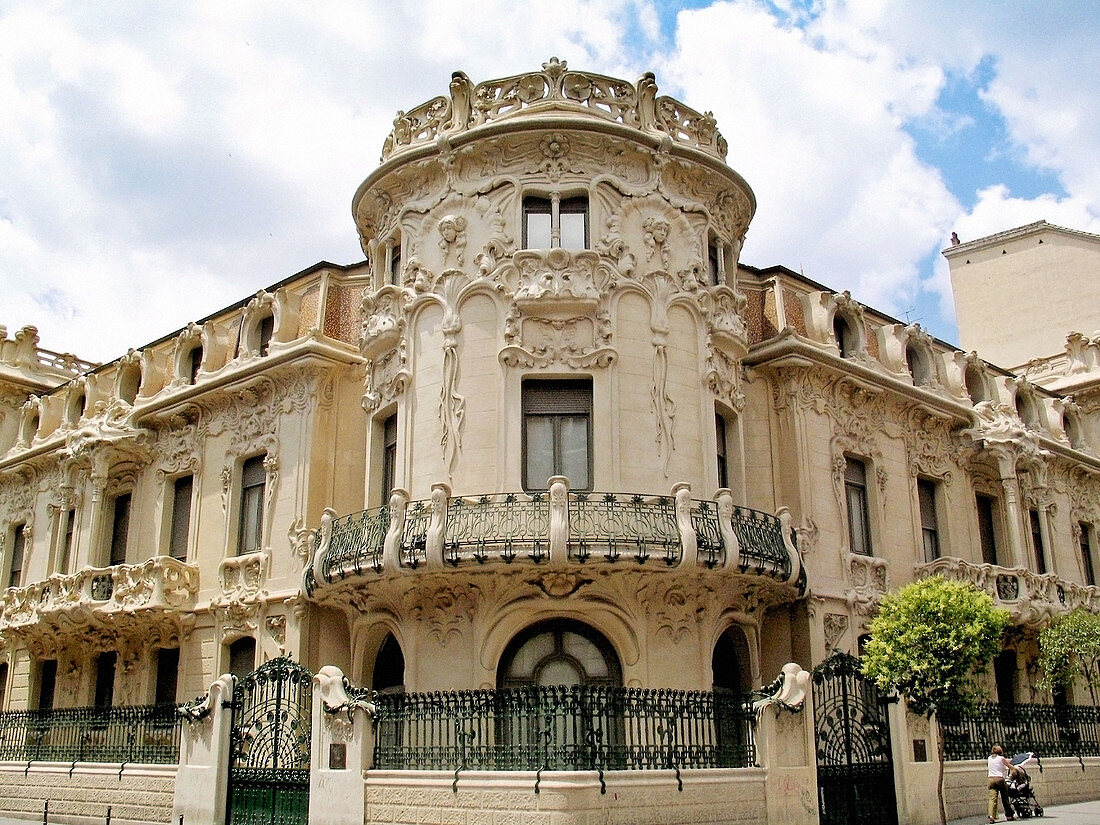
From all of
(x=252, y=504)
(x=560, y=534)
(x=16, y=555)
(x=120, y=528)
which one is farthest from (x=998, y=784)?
(x=16, y=555)

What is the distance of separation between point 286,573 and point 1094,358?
970 inches

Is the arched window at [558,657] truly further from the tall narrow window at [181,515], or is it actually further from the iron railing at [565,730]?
the tall narrow window at [181,515]

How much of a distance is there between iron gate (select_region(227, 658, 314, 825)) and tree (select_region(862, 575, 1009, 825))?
9150 mm

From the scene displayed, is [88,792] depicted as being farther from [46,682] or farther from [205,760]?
[46,682]

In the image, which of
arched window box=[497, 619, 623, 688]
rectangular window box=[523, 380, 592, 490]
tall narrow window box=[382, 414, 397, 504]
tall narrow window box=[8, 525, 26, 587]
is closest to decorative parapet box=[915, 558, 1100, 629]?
arched window box=[497, 619, 623, 688]

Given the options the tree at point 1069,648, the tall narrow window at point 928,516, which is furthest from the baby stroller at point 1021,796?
the tall narrow window at point 928,516

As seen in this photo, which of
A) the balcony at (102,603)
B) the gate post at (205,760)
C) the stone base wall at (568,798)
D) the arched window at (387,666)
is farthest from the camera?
the balcony at (102,603)

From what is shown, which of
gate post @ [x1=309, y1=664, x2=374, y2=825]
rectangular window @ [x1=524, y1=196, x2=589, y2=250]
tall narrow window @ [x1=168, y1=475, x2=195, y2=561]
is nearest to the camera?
gate post @ [x1=309, y1=664, x2=374, y2=825]

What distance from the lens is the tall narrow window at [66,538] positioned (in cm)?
2928

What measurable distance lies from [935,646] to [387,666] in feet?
32.3

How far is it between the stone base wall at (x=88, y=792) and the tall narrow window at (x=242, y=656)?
3683 millimetres

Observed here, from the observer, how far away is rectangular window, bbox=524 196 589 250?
20625mm

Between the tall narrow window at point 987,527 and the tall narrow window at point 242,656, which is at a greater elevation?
the tall narrow window at point 987,527

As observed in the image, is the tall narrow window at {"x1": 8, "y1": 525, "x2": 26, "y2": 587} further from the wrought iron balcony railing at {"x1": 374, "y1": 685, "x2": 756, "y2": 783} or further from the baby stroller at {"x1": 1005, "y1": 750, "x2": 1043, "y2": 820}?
the baby stroller at {"x1": 1005, "y1": 750, "x2": 1043, "y2": 820}
